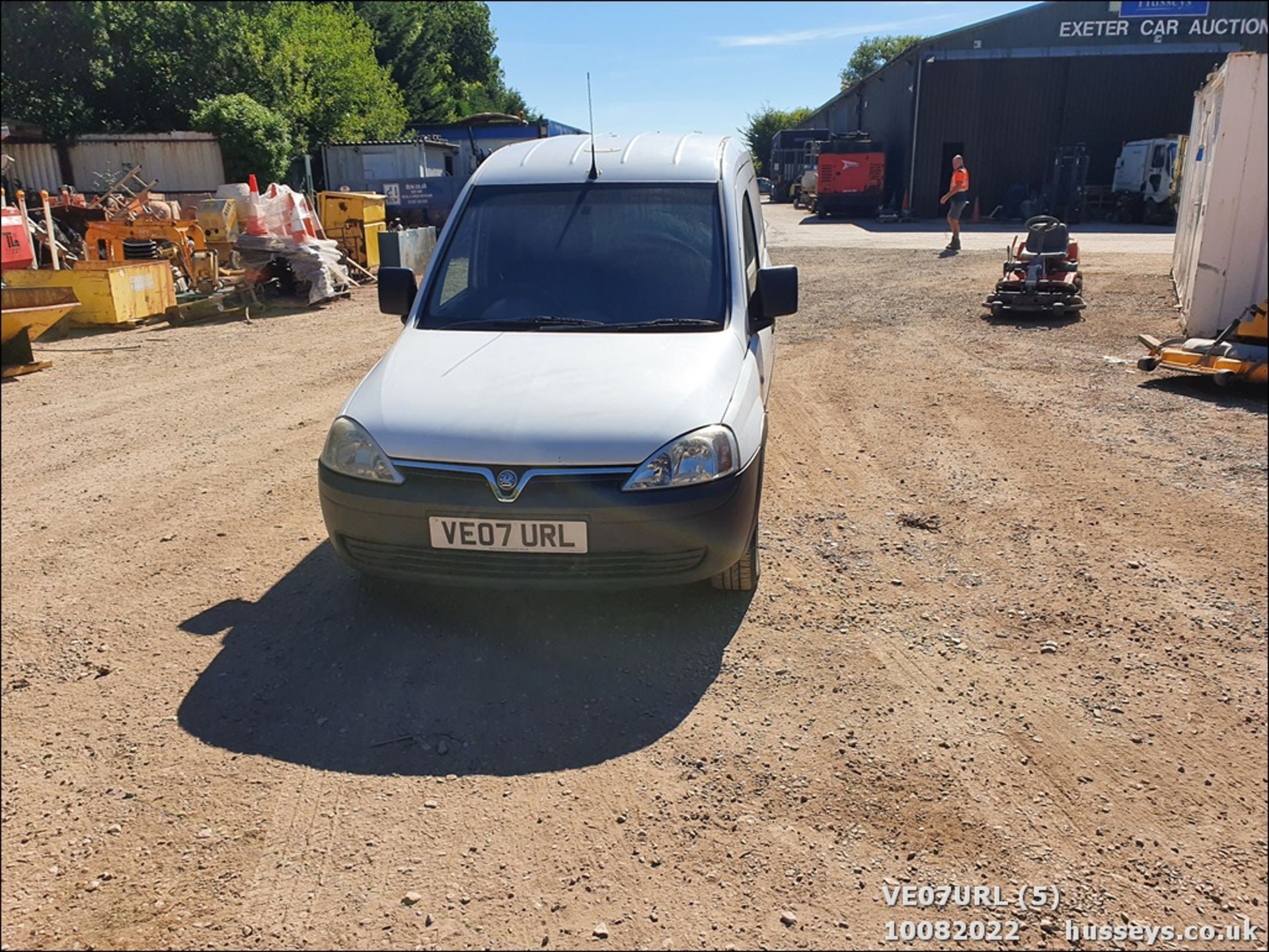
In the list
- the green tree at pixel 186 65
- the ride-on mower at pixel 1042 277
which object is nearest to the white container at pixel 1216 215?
the ride-on mower at pixel 1042 277

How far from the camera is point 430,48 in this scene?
149 feet

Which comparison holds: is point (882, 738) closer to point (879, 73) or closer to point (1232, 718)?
point (1232, 718)

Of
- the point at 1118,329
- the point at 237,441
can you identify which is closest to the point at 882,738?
the point at 237,441

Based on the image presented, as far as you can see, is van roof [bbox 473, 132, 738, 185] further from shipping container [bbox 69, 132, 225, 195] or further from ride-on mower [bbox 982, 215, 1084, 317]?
shipping container [bbox 69, 132, 225, 195]

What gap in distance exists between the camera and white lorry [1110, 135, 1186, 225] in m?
26.3

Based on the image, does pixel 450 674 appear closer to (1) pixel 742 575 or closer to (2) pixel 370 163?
(1) pixel 742 575

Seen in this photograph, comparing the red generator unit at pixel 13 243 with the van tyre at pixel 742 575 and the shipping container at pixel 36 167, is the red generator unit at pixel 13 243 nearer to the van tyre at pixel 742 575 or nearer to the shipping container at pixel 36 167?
the van tyre at pixel 742 575

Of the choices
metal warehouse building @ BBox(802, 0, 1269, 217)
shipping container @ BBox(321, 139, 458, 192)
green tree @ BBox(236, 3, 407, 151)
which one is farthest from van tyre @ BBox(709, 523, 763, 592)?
metal warehouse building @ BBox(802, 0, 1269, 217)

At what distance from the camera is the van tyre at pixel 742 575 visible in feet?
12.8

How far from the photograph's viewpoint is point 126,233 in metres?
14.2

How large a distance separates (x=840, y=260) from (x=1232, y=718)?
17077mm
